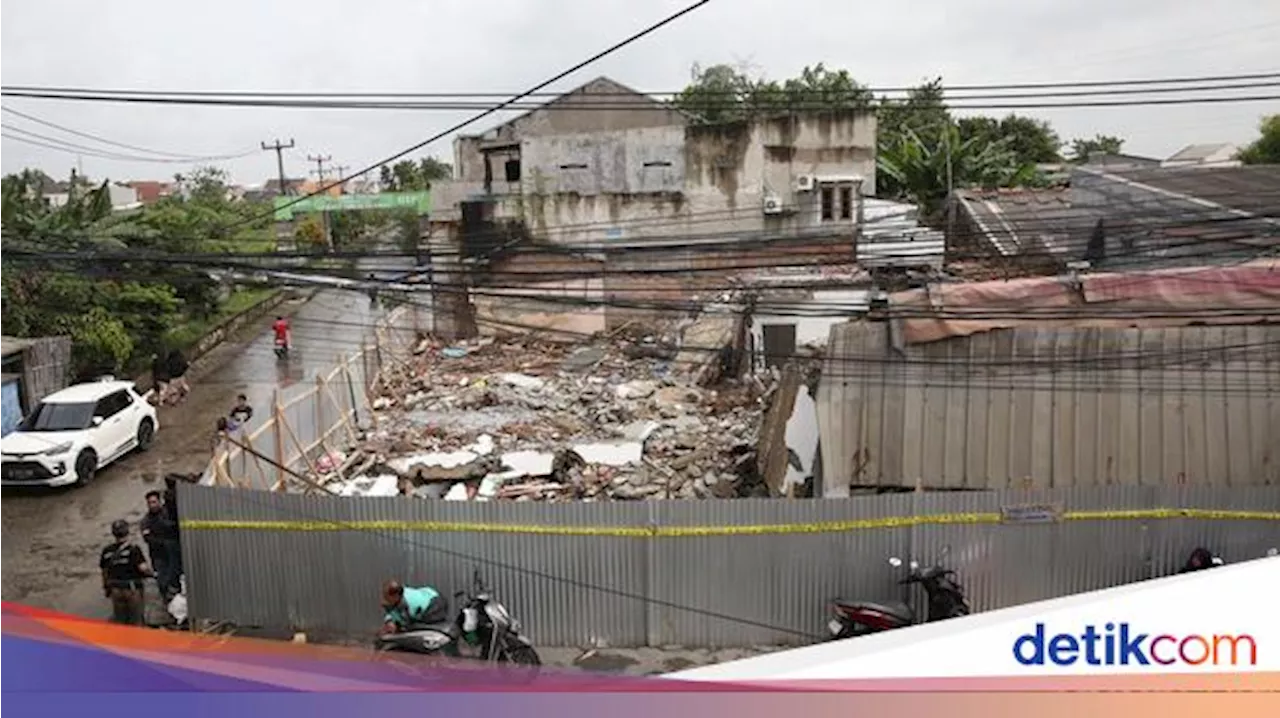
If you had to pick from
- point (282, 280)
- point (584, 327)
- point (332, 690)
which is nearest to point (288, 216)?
point (584, 327)

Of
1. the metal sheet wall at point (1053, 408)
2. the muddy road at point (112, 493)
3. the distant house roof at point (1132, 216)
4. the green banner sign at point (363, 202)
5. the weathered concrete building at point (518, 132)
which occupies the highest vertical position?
the weathered concrete building at point (518, 132)

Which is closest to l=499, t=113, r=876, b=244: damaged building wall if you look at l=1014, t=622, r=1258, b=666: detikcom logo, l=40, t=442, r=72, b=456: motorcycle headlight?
l=40, t=442, r=72, b=456: motorcycle headlight

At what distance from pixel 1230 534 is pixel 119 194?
248 feet

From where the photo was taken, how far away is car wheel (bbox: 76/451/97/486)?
13.8m

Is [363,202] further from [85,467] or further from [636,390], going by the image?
[85,467]

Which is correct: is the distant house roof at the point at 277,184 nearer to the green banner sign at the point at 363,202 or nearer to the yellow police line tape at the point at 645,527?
the green banner sign at the point at 363,202

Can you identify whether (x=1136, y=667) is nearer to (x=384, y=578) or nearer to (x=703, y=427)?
(x=384, y=578)

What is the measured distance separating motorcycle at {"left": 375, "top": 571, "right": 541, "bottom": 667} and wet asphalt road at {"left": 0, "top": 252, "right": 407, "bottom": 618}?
434 cm

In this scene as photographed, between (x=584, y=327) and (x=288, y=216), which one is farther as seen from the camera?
(x=288, y=216)

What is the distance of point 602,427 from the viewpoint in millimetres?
16125

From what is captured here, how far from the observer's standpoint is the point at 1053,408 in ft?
37.1

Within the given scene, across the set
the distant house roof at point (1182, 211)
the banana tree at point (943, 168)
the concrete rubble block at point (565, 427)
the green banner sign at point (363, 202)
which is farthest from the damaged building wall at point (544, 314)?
the distant house roof at point (1182, 211)

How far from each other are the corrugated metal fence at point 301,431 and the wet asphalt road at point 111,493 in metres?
0.53

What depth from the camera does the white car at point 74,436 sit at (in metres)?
13.4
